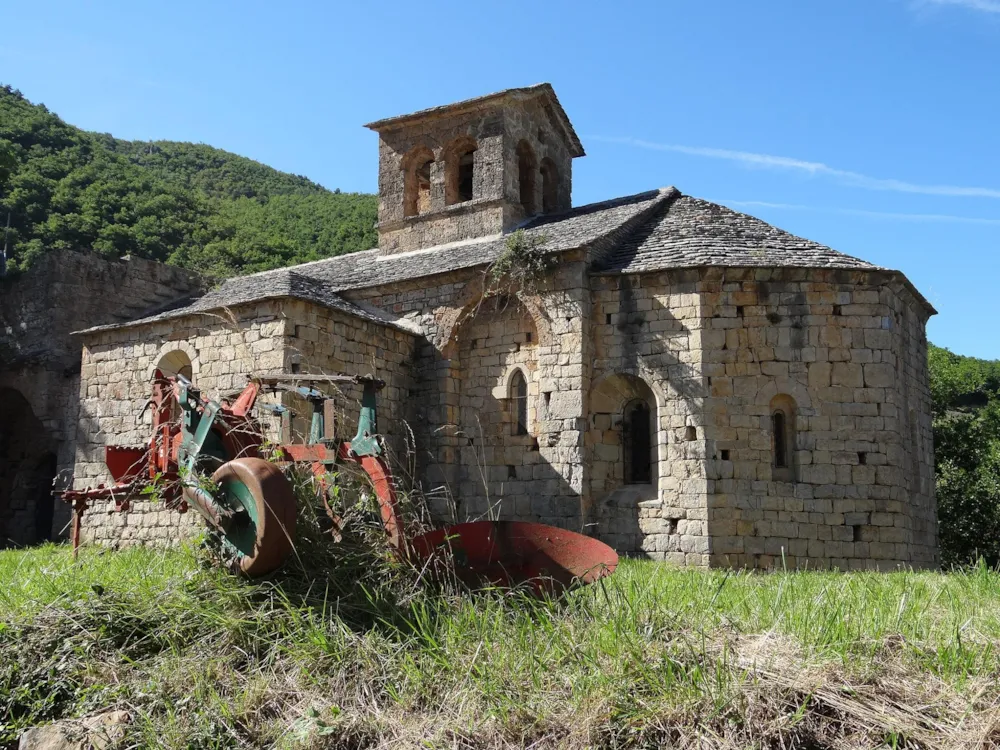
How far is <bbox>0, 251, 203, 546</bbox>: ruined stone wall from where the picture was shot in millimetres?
16719

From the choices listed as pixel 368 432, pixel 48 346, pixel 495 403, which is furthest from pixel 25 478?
pixel 368 432

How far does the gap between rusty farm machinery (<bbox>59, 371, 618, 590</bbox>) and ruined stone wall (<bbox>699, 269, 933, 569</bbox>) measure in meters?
6.16

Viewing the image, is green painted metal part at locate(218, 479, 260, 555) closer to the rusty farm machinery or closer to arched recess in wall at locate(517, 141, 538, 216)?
the rusty farm machinery

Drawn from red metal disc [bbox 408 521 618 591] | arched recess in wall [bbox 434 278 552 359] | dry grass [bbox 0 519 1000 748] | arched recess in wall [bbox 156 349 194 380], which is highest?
arched recess in wall [bbox 434 278 552 359]

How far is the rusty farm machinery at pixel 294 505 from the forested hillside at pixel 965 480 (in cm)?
1393

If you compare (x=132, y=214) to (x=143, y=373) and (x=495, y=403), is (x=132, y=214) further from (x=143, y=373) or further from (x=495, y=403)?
(x=495, y=403)

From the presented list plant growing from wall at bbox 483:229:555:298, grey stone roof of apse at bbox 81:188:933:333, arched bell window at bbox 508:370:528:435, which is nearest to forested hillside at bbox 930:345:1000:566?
grey stone roof of apse at bbox 81:188:933:333

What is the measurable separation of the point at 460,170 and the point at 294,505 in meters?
13.3

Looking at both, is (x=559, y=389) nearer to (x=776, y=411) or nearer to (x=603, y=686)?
(x=776, y=411)

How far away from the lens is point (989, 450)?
64.1ft

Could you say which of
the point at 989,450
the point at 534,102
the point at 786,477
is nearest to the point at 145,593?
the point at 786,477

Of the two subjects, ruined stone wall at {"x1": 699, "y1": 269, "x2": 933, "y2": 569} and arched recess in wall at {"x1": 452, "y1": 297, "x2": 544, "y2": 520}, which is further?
arched recess in wall at {"x1": 452, "y1": 297, "x2": 544, "y2": 520}

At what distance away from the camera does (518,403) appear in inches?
526

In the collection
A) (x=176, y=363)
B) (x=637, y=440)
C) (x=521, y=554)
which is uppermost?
(x=176, y=363)
